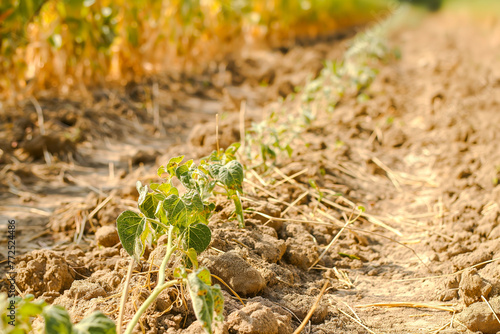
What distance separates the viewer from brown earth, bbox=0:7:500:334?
1.68 m

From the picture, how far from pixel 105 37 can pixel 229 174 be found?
323 cm

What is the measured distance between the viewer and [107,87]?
4.68 metres

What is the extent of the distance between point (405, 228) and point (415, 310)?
30.4 inches

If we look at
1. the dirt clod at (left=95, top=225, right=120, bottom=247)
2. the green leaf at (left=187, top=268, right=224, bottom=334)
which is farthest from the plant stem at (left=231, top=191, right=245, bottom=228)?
the dirt clod at (left=95, top=225, right=120, bottom=247)

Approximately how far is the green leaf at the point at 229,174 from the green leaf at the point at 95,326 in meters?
0.63

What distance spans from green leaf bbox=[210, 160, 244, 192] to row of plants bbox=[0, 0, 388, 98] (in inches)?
110

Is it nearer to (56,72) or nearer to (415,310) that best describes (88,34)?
(56,72)

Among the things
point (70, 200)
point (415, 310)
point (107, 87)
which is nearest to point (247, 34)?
point (107, 87)

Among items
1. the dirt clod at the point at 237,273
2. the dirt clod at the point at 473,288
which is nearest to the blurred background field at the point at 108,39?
the dirt clod at the point at 237,273

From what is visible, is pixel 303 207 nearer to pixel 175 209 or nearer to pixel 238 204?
pixel 238 204

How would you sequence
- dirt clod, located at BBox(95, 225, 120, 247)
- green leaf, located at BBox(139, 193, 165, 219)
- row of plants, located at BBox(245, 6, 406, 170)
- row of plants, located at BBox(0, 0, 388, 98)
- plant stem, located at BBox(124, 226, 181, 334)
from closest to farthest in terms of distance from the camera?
plant stem, located at BBox(124, 226, 181, 334) < green leaf, located at BBox(139, 193, 165, 219) < dirt clod, located at BBox(95, 225, 120, 247) < row of plants, located at BBox(245, 6, 406, 170) < row of plants, located at BBox(0, 0, 388, 98)

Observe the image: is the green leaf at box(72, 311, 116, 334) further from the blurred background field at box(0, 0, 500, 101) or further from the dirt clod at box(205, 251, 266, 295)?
the blurred background field at box(0, 0, 500, 101)

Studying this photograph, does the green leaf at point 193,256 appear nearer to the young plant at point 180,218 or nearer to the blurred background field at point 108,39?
the young plant at point 180,218

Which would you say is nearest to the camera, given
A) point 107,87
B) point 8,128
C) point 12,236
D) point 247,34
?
point 12,236
